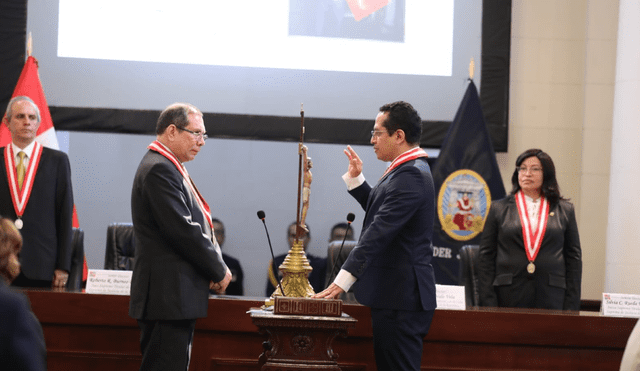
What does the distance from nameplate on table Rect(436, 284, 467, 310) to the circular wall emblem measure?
203cm

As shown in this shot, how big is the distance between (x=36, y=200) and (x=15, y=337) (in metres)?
2.38

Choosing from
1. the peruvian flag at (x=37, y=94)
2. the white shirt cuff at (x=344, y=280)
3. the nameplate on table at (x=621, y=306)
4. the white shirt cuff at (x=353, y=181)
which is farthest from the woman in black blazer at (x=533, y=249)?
the peruvian flag at (x=37, y=94)

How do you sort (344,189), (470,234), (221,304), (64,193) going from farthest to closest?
(344,189)
(470,234)
(64,193)
(221,304)

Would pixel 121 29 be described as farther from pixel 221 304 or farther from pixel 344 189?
pixel 221 304

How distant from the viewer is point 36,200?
3.43 meters

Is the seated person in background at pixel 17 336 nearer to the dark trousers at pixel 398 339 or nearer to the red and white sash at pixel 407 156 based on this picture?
the dark trousers at pixel 398 339

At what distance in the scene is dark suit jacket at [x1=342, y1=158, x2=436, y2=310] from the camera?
245cm

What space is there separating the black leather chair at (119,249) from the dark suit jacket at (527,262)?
84.6 inches

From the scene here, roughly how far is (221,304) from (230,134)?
244 centimetres

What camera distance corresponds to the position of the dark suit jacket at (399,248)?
245cm

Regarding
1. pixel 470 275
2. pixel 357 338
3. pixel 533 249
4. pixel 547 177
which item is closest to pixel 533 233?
pixel 533 249

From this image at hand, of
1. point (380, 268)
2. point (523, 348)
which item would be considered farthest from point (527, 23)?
point (380, 268)

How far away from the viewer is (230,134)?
5172mm

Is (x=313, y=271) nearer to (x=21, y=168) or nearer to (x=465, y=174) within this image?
(x=465, y=174)
